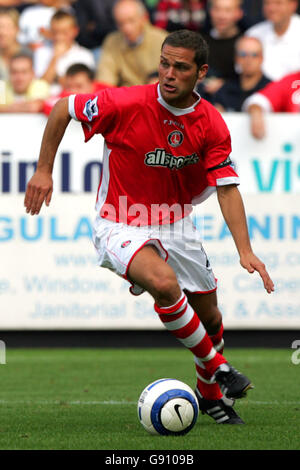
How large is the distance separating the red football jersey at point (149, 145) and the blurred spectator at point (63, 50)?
304 inches

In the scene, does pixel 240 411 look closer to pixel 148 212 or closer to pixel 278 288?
pixel 148 212

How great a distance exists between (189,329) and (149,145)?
4.15 ft

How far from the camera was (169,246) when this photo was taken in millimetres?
6441

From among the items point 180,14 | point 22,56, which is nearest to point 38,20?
point 22,56

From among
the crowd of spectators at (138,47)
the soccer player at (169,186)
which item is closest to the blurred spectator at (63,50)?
the crowd of spectators at (138,47)

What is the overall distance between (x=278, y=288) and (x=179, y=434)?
6.19m

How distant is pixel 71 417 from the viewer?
659cm

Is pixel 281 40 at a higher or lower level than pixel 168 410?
higher

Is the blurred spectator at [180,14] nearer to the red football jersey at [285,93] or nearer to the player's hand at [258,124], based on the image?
the red football jersey at [285,93]

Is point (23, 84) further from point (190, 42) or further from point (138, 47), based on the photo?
point (190, 42)

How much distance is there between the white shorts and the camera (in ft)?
20.5

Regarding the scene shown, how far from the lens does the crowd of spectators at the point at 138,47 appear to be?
12.7 meters

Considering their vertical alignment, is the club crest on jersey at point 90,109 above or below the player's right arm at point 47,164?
above
